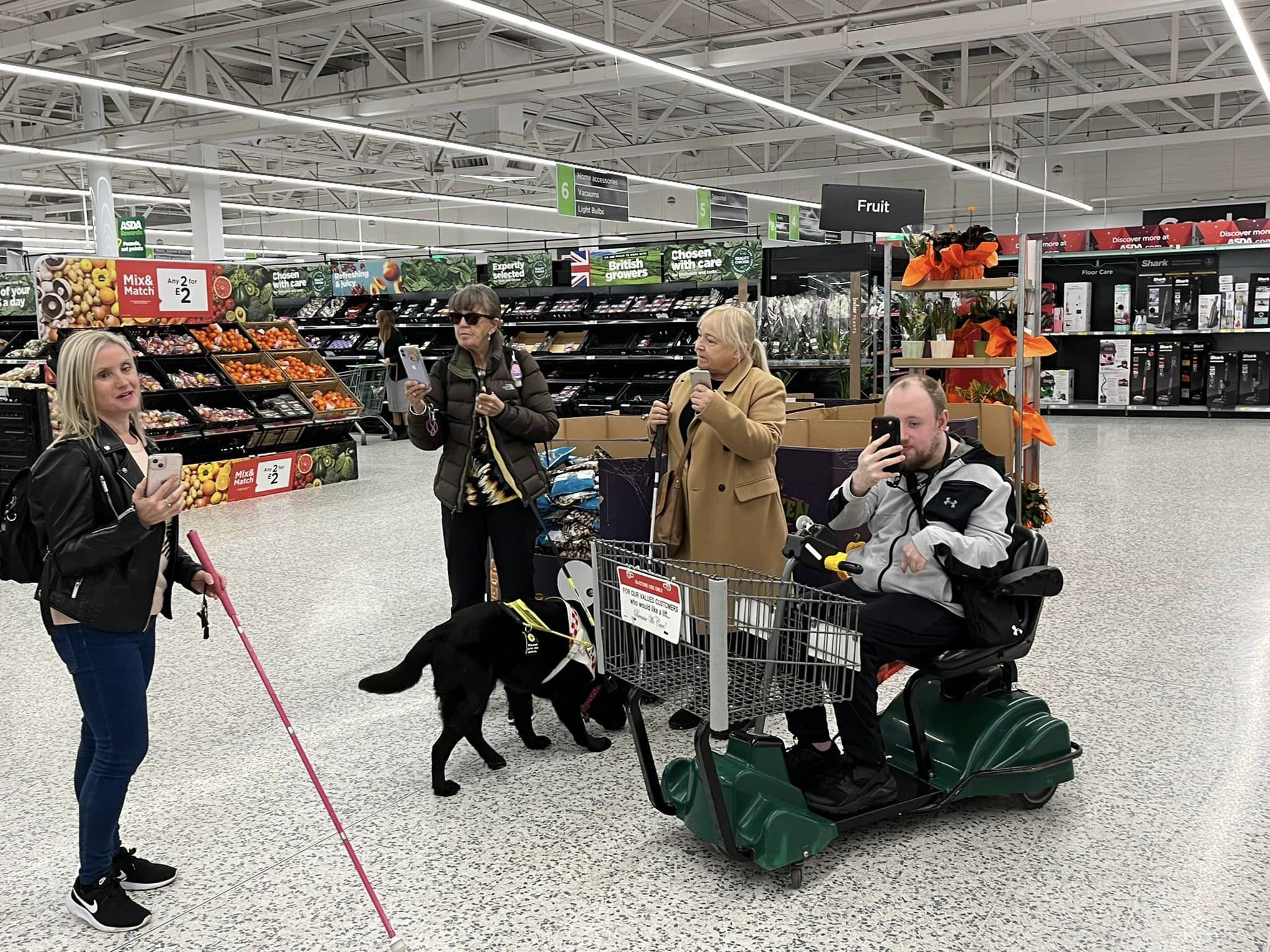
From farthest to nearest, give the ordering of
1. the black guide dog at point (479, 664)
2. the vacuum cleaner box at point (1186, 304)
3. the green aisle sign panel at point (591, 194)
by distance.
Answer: the green aisle sign panel at point (591, 194) < the vacuum cleaner box at point (1186, 304) < the black guide dog at point (479, 664)

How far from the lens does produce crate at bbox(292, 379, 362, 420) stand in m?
9.45

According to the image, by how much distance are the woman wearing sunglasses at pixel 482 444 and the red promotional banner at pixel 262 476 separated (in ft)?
17.6

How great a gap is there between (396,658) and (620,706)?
129 centimetres

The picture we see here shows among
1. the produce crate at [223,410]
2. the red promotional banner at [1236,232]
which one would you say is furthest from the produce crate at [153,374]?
the red promotional banner at [1236,232]

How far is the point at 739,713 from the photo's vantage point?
248 cm

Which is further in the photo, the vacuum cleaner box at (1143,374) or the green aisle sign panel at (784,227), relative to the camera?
the green aisle sign panel at (784,227)

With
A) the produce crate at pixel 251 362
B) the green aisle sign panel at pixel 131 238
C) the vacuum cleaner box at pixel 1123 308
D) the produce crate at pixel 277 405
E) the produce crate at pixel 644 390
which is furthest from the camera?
the green aisle sign panel at pixel 131 238

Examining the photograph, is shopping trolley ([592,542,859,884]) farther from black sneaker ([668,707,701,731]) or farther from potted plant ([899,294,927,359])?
potted plant ([899,294,927,359])

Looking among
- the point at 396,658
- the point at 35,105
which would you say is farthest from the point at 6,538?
the point at 35,105

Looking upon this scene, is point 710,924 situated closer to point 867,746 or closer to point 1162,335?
point 867,746

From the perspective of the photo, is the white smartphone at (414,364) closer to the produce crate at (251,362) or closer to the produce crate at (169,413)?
the produce crate at (169,413)

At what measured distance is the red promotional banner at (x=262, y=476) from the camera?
867cm

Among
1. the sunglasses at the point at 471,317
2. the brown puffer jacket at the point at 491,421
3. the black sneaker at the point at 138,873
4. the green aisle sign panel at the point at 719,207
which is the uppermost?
the green aisle sign panel at the point at 719,207

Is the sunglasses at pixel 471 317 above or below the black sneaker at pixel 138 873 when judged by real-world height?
above
